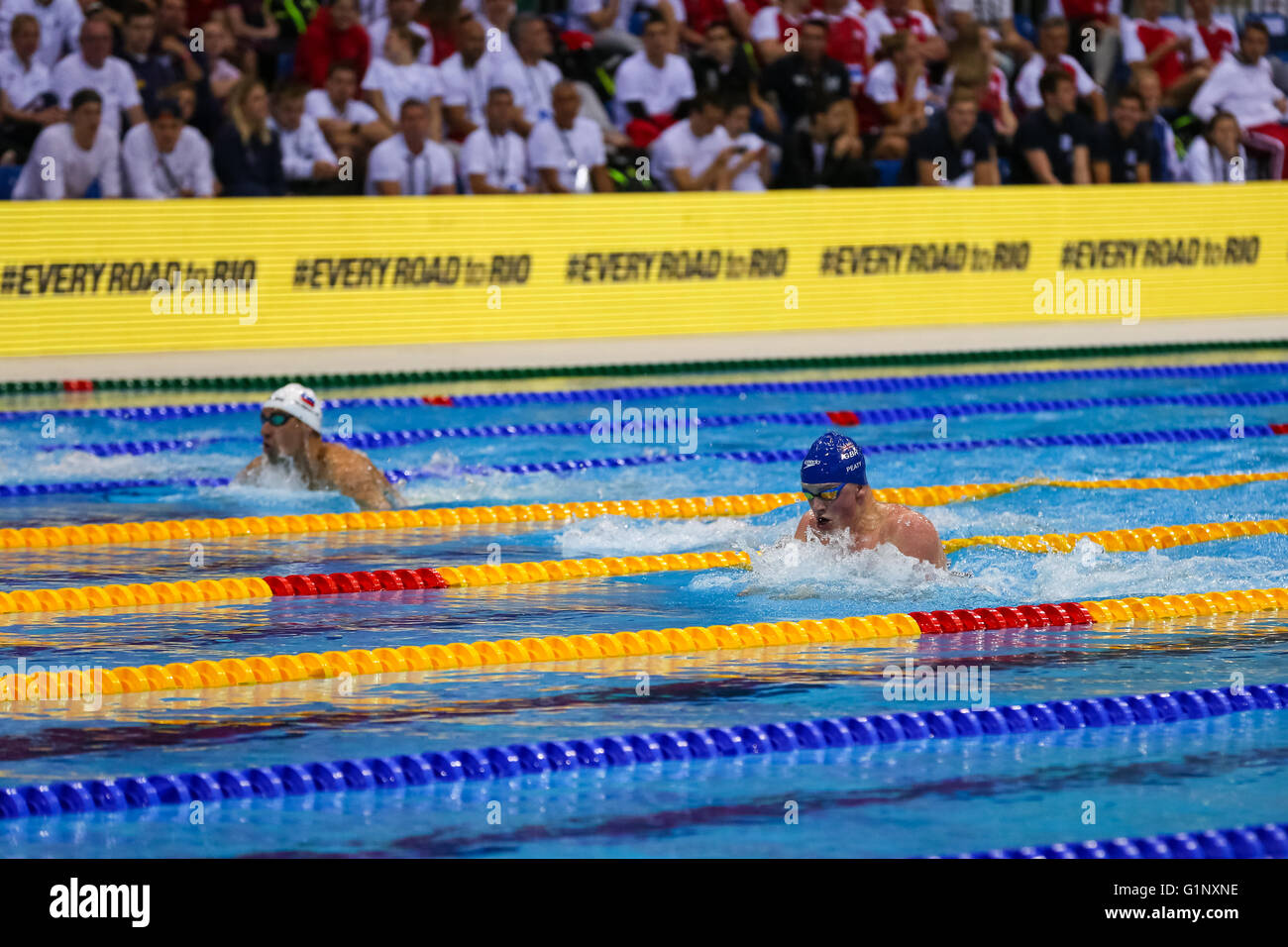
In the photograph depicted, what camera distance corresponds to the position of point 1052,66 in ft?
42.9

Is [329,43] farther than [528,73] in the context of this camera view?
No

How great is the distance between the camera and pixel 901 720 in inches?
167

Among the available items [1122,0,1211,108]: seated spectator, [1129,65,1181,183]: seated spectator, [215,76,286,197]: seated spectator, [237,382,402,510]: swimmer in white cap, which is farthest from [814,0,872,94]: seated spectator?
[237,382,402,510]: swimmer in white cap

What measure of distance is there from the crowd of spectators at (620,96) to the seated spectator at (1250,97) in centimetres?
2

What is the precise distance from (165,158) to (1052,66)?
6.16 metres

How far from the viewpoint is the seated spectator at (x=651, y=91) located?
12062mm

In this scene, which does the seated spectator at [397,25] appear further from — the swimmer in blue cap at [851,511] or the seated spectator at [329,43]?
the swimmer in blue cap at [851,511]

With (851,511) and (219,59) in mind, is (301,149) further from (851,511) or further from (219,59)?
(851,511)

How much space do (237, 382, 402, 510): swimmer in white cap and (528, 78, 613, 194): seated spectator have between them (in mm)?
4854

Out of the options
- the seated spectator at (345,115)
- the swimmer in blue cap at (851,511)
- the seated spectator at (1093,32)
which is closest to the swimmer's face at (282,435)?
the swimmer in blue cap at (851,511)

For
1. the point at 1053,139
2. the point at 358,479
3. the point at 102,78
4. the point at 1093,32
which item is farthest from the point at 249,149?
the point at 1093,32
